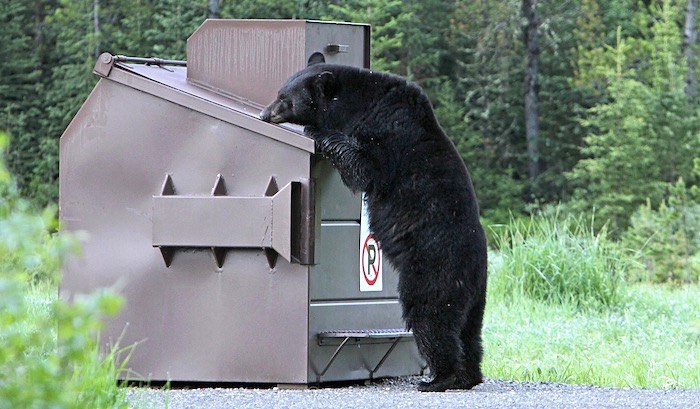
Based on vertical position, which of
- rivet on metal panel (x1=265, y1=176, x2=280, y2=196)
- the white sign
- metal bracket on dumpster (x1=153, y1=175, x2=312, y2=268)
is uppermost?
rivet on metal panel (x1=265, y1=176, x2=280, y2=196)

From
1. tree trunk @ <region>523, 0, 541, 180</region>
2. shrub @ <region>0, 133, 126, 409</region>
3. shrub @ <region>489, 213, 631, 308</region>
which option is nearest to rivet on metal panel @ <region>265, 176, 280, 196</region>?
shrub @ <region>0, 133, 126, 409</region>

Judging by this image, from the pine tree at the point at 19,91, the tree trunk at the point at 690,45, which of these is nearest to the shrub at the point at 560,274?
the tree trunk at the point at 690,45

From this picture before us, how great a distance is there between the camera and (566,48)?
37.2 meters

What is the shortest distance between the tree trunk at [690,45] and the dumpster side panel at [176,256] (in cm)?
2714

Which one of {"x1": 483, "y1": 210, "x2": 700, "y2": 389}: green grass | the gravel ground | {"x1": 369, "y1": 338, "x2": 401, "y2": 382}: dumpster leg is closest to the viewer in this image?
the gravel ground

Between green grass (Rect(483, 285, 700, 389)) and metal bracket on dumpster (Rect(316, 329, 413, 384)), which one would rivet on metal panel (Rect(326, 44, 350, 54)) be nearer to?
metal bracket on dumpster (Rect(316, 329, 413, 384))

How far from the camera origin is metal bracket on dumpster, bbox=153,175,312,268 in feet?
19.2

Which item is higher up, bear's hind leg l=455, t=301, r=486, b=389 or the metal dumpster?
the metal dumpster

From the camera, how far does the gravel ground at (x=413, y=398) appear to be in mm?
5152

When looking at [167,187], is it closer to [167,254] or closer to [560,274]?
[167,254]

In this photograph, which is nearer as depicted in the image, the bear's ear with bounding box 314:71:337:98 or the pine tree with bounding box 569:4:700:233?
the bear's ear with bounding box 314:71:337:98

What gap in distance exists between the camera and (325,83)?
237 inches

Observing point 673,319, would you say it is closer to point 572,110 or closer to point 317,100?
point 317,100

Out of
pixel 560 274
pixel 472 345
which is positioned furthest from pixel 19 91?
pixel 472 345
